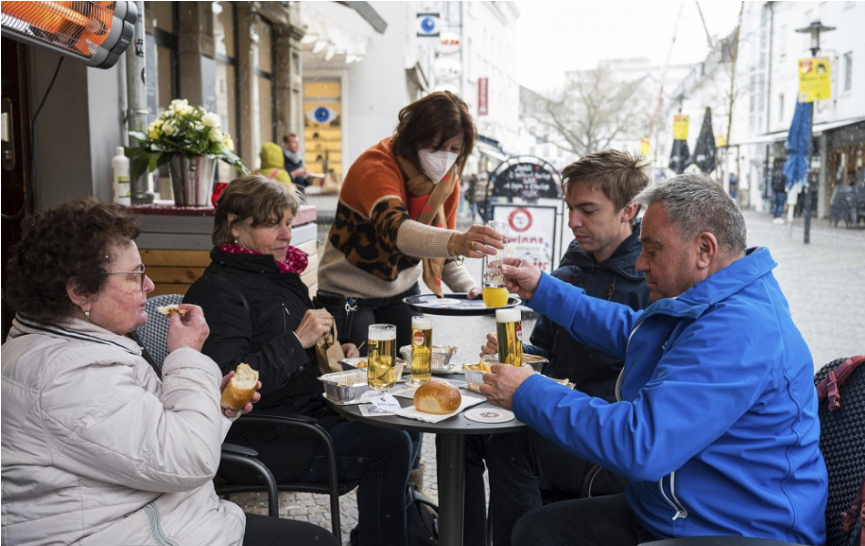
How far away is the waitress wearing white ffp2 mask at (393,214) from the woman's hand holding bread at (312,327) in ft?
2.03

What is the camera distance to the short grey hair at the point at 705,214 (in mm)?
1908

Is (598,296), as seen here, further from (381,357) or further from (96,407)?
(96,407)

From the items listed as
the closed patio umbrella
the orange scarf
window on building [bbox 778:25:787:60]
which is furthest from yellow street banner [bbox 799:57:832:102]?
the orange scarf

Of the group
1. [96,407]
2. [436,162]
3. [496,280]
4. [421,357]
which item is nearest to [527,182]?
[436,162]

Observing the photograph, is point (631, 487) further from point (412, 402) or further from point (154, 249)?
point (154, 249)

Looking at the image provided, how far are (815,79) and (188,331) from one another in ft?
31.4

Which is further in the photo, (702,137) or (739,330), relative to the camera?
(702,137)

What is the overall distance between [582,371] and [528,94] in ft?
142

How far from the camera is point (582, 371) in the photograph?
115 inches

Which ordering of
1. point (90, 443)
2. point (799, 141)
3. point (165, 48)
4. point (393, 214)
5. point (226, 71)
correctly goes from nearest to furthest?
point (90, 443) < point (393, 214) < point (165, 48) < point (799, 141) < point (226, 71)

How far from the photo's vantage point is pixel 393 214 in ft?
10.8

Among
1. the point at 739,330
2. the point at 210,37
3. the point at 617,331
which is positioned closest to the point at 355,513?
the point at 617,331

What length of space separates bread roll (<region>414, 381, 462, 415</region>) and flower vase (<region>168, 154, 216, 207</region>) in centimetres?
310

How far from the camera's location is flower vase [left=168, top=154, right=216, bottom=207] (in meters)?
4.86
